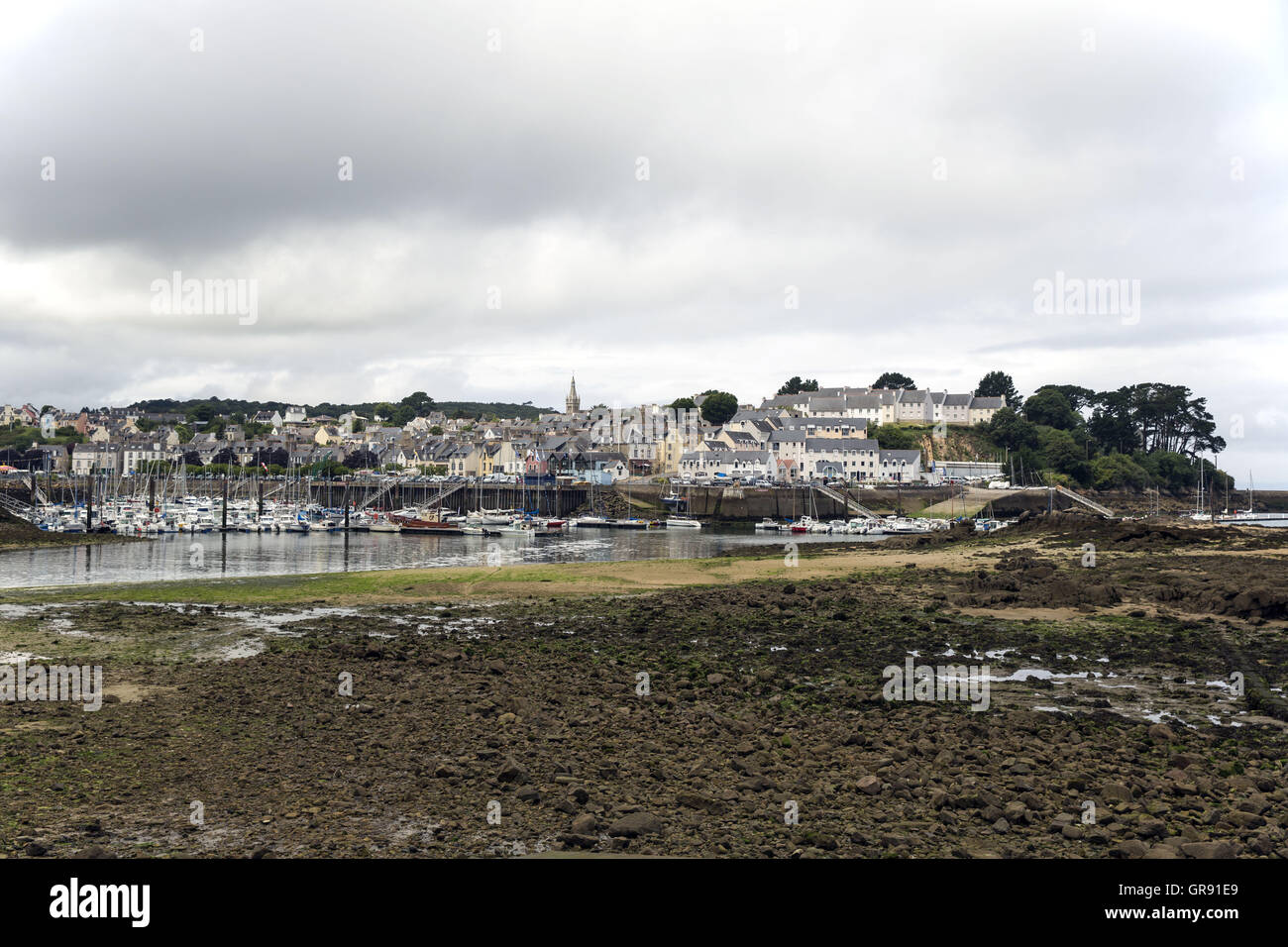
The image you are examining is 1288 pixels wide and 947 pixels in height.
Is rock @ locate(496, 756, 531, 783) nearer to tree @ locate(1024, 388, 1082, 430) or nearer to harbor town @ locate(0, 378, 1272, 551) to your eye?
harbor town @ locate(0, 378, 1272, 551)

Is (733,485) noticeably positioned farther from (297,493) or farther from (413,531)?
(297,493)

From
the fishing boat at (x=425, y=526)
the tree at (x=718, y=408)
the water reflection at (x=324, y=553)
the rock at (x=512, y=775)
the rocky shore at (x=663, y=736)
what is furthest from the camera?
the tree at (x=718, y=408)

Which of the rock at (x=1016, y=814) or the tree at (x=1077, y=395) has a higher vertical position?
the tree at (x=1077, y=395)

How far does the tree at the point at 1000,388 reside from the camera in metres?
183

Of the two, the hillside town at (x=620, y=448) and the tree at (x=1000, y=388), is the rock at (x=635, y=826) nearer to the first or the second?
the hillside town at (x=620, y=448)

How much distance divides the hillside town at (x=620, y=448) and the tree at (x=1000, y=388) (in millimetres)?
13641

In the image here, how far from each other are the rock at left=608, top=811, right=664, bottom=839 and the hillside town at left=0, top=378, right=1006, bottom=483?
117674 millimetres

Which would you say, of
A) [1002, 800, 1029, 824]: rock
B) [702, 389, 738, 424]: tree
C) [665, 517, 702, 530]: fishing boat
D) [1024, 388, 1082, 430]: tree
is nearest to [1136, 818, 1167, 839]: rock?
[1002, 800, 1029, 824]: rock

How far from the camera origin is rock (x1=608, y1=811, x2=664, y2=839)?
1048cm

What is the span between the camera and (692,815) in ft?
36.9

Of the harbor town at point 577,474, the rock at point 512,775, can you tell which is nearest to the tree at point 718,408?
the harbor town at point 577,474

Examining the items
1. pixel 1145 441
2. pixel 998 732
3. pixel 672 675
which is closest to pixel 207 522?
pixel 672 675

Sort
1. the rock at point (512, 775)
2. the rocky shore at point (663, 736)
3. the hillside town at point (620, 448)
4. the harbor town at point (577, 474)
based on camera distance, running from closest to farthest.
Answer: the rocky shore at point (663, 736)
the rock at point (512, 775)
the harbor town at point (577, 474)
the hillside town at point (620, 448)
